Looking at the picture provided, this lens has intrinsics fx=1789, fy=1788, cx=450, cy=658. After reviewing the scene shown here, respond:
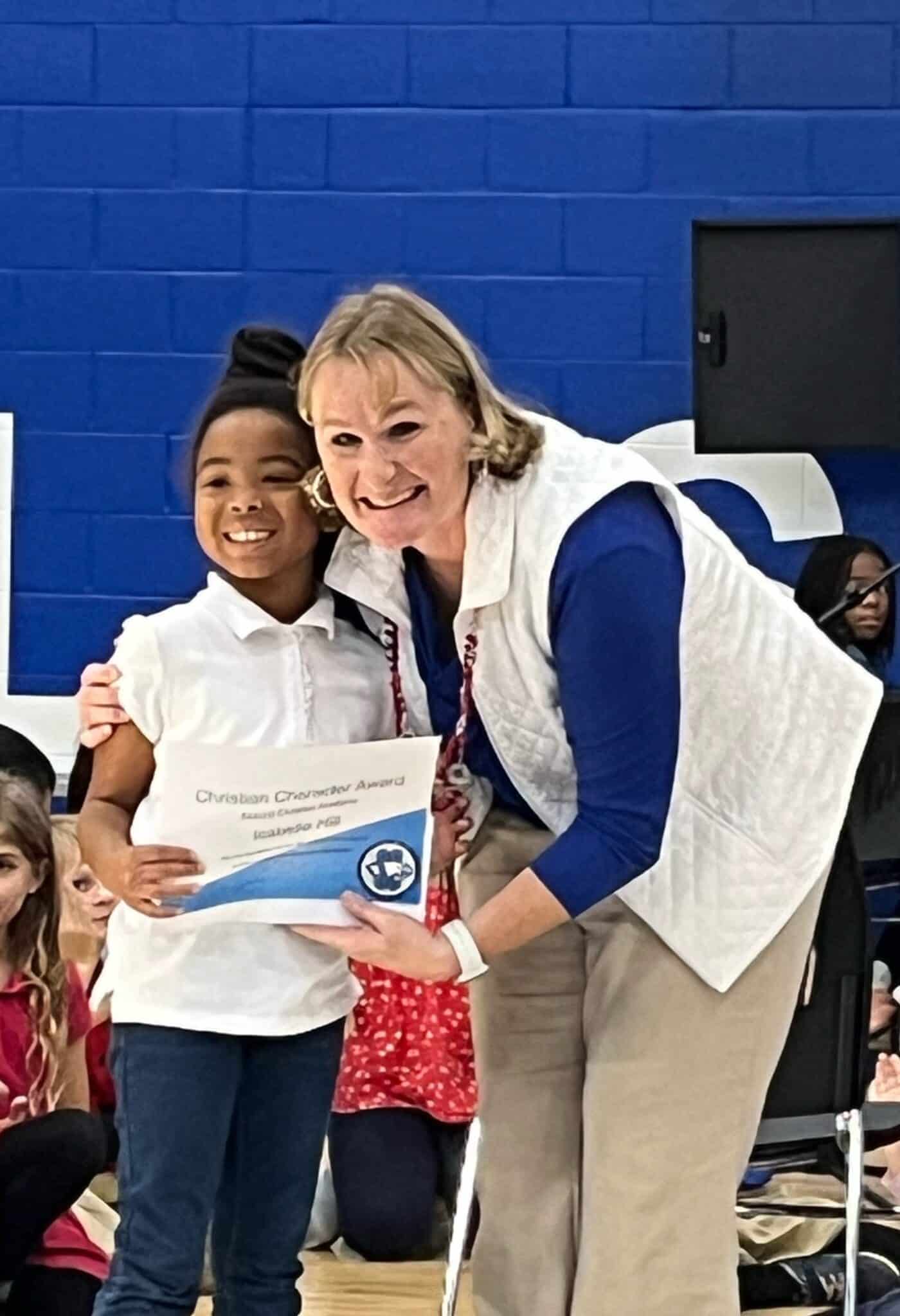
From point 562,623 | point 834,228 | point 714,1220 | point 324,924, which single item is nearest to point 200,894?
point 324,924

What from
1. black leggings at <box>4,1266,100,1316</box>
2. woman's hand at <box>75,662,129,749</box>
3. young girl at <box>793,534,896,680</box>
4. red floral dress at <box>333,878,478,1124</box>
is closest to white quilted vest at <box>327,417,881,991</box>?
woman's hand at <box>75,662,129,749</box>

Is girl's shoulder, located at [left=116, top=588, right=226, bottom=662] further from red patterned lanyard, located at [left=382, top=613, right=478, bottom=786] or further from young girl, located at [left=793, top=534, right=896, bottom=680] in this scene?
young girl, located at [left=793, top=534, right=896, bottom=680]

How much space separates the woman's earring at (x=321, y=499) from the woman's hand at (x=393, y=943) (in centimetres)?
38

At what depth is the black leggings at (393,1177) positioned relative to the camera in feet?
9.67

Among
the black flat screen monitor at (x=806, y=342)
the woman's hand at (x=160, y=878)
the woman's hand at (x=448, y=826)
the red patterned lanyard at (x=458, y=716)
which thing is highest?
the black flat screen monitor at (x=806, y=342)

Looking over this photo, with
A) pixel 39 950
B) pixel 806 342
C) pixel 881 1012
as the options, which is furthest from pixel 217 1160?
pixel 806 342

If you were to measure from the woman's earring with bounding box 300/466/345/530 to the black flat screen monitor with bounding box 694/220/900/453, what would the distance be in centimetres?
230

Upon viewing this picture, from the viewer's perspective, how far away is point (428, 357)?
1693mm

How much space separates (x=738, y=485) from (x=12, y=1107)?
7.85 feet

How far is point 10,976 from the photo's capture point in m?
2.47

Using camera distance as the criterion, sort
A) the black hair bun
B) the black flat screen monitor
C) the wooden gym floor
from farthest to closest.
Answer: the black flat screen monitor
the wooden gym floor
the black hair bun

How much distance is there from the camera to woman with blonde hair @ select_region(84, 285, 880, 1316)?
5.53ft

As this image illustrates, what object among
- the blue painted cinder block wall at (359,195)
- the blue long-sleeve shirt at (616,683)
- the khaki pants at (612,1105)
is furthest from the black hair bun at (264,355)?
the blue painted cinder block wall at (359,195)

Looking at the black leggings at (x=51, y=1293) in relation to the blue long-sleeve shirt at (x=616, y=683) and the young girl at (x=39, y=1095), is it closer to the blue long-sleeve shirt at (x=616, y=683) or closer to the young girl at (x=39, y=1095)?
the young girl at (x=39, y=1095)
